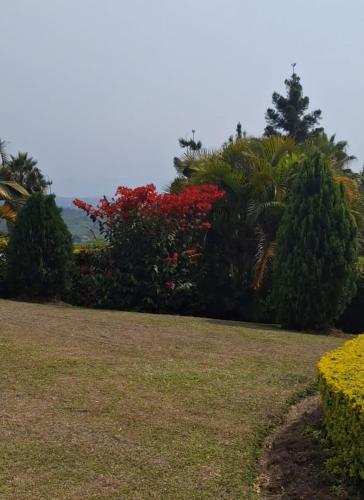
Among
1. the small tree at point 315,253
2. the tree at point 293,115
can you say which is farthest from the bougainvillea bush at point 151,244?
the tree at point 293,115

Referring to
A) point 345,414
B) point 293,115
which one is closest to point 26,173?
point 293,115

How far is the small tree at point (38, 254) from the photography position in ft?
34.5

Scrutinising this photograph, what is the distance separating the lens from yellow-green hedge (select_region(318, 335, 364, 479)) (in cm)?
341

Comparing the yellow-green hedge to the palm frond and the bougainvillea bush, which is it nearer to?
the palm frond

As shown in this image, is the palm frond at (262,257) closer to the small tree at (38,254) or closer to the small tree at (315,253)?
the small tree at (315,253)

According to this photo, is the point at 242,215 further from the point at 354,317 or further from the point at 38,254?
the point at 38,254

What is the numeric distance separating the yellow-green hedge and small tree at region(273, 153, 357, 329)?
4.63 m

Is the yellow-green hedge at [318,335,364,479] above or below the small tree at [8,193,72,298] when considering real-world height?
Answer: below

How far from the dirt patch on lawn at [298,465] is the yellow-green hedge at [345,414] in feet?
0.39

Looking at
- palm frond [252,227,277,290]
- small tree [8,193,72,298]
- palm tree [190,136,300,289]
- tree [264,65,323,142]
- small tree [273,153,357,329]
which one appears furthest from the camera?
tree [264,65,323,142]

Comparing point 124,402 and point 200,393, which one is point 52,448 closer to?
point 124,402

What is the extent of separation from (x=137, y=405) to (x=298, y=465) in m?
1.41

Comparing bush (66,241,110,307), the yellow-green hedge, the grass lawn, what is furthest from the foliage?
the yellow-green hedge

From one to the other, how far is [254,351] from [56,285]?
4.82 m
